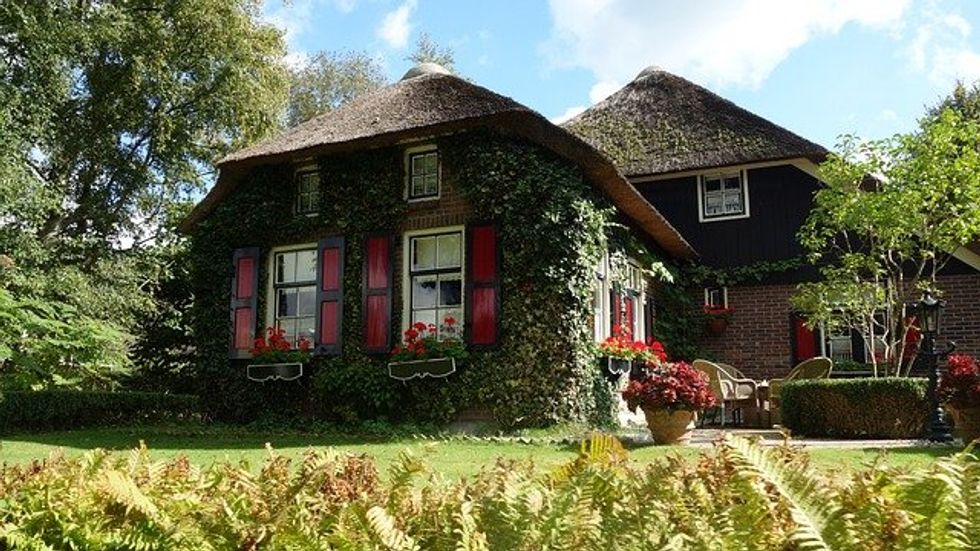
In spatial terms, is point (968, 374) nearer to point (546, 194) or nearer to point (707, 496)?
point (546, 194)

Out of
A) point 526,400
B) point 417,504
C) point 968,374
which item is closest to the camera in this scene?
point 417,504

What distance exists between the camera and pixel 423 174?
1098 centimetres

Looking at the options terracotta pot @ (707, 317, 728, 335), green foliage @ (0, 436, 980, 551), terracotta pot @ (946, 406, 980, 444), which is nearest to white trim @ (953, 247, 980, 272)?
A: terracotta pot @ (707, 317, 728, 335)

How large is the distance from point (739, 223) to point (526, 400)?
275 inches

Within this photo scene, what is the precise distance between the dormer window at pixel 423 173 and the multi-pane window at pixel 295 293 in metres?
1.73

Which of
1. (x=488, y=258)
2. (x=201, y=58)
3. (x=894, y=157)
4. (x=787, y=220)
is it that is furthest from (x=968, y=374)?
(x=201, y=58)

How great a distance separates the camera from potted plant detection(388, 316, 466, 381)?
9734 millimetres

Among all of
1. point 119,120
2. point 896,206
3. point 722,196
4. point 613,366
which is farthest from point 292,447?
point 119,120

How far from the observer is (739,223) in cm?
1465

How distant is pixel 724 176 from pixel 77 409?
36.8ft

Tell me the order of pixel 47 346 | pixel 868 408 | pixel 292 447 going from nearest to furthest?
pixel 292 447 < pixel 868 408 < pixel 47 346

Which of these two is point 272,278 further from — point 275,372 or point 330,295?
point 275,372

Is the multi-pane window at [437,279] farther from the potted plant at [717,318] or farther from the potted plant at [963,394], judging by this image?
the potted plant at [717,318]

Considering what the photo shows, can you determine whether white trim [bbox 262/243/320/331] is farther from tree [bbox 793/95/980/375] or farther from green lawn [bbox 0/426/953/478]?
tree [bbox 793/95/980/375]
